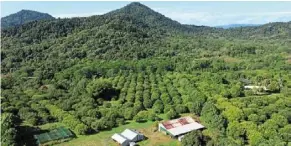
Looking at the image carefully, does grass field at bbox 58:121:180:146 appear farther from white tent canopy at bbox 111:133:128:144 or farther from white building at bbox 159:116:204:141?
white building at bbox 159:116:204:141

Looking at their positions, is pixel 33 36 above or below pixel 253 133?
above

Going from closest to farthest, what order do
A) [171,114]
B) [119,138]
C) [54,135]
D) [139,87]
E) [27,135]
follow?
[119,138] → [54,135] → [27,135] → [171,114] → [139,87]

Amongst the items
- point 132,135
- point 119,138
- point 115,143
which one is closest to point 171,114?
point 132,135

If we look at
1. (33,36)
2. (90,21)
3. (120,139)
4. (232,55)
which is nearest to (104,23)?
(90,21)

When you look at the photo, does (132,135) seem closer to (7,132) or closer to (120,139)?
(120,139)

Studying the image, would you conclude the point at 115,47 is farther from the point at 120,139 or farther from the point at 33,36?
the point at 120,139
